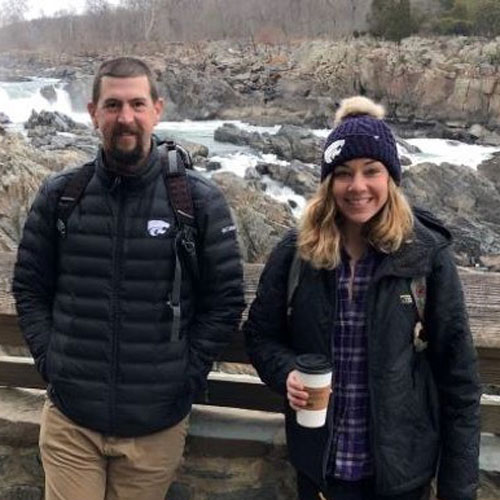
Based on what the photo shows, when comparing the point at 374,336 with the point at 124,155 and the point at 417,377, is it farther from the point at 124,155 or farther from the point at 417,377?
the point at 124,155

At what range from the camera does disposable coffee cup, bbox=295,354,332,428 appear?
6.38ft

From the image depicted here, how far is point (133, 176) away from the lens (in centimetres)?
232

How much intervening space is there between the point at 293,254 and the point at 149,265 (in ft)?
1.48

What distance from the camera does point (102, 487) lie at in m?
2.37

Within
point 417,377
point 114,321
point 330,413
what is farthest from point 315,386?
point 114,321

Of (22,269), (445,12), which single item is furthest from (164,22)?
(22,269)

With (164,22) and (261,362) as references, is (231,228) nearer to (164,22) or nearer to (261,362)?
(261,362)

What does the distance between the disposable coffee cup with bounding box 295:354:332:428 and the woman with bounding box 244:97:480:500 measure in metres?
0.03

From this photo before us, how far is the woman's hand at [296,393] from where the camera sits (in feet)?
6.54

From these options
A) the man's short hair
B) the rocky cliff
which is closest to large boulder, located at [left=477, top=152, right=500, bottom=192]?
the rocky cliff

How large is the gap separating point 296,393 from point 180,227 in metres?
0.64

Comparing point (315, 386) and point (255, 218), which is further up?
point (315, 386)

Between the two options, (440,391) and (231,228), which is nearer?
(440,391)

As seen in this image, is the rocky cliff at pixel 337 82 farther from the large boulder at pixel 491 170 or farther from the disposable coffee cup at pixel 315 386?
the disposable coffee cup at pixel 315 386
